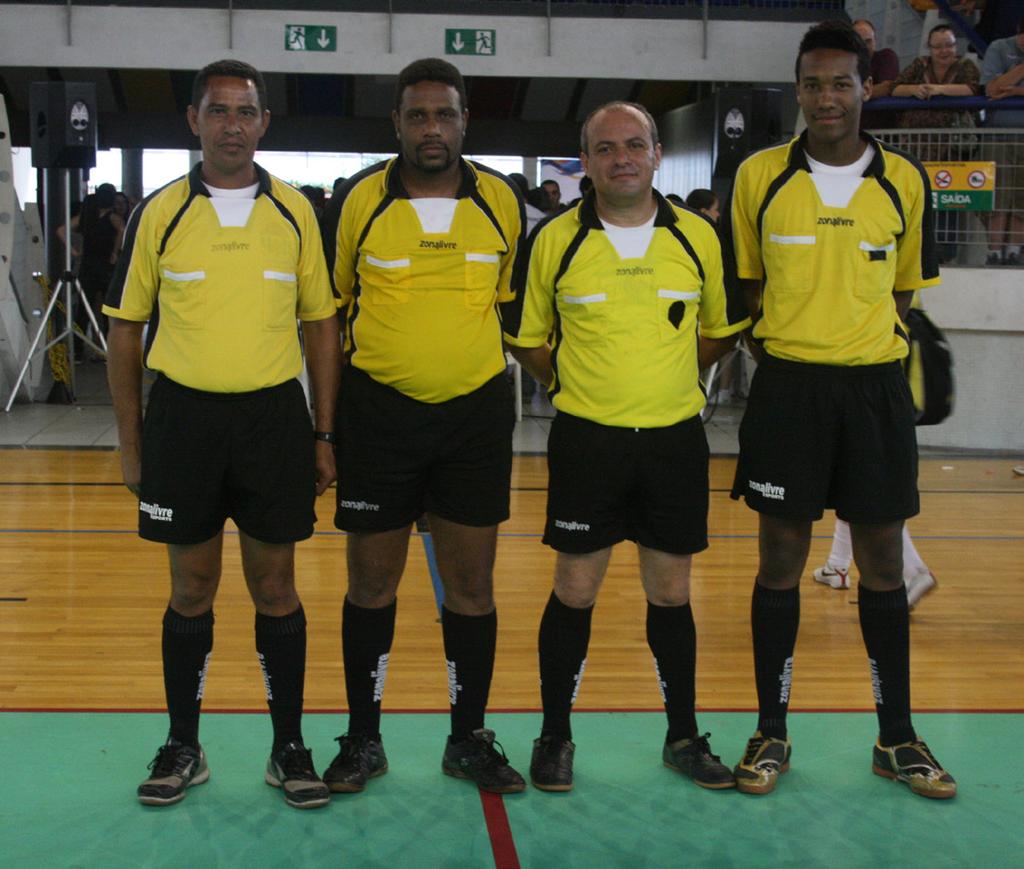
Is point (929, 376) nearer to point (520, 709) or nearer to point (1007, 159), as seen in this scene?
point (520, 709)

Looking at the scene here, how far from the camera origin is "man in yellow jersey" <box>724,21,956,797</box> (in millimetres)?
3119

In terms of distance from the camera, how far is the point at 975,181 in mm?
7969

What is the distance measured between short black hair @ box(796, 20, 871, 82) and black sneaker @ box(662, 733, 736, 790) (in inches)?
66.3

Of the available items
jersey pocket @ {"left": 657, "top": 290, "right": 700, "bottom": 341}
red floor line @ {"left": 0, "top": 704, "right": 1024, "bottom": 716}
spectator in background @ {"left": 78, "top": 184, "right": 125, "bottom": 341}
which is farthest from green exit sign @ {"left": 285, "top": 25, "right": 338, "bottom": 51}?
jersey pocket @ {"left": 657, "top": 290, "right": 700, "bottom": 341}

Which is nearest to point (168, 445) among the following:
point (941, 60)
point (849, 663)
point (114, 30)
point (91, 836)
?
point (91, 836)

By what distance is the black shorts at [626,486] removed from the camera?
310 centimetres

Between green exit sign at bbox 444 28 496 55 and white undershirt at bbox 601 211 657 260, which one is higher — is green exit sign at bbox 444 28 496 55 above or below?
above

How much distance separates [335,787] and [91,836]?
57 cm

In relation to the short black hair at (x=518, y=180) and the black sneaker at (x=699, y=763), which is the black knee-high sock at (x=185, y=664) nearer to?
the black sneaker at (x=699, y=763)

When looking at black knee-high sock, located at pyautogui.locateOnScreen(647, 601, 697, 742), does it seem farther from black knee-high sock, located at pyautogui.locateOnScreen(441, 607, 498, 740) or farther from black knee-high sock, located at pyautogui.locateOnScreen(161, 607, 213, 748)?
black knee-high sock, located at pyautogui.locateOnScreen(161, 607, 213, 748)

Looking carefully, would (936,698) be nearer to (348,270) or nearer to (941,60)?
(348,270)

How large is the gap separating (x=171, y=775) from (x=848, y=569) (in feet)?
10.0

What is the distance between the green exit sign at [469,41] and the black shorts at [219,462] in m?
9.94

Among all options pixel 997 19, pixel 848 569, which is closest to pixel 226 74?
pixel 848 569
